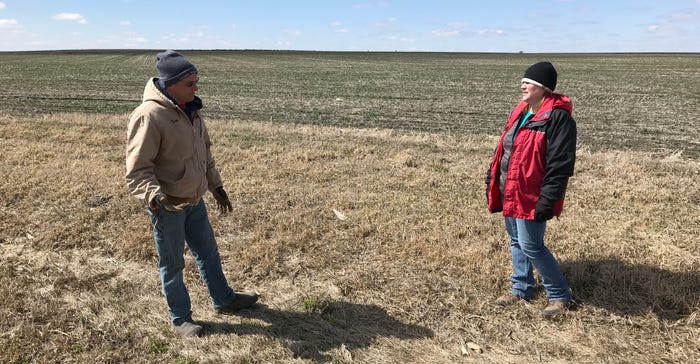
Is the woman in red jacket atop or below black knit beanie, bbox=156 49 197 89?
below

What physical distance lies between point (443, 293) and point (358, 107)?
609 inches

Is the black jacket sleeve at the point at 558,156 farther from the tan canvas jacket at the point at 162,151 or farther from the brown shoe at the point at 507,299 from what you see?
the tan canvas jacket at the point at 162,151

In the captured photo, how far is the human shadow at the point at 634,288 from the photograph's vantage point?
11.9ft

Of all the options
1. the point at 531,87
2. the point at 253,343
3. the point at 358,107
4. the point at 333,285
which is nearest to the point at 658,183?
the point at 531,87

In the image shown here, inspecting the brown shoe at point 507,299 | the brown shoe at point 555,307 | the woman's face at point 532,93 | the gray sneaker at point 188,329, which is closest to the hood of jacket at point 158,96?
the gray sneaker at point 188,329

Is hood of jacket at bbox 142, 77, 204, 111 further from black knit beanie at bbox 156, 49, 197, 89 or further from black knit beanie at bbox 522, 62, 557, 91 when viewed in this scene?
black knit beanie at bbox 522, 62, 557, 91

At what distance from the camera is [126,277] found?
4.20m

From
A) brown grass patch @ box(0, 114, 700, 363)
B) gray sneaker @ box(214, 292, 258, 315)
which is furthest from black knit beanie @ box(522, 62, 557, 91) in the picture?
gray sneaker @ box(214, 292, 258, 315)

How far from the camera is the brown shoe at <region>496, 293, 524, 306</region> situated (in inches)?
147

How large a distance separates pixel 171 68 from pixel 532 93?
2.39 m

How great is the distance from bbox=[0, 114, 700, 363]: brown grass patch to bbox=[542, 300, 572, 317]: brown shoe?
0.06 metres

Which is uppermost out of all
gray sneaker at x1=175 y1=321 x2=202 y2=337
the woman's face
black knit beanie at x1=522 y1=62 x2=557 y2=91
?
black knit beanie at x1=522 y1=62 x2=557 y2=91

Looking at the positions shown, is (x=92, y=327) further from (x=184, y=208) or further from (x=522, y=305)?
(x=522, y=305)

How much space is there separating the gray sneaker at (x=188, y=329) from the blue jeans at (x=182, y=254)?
3cm
